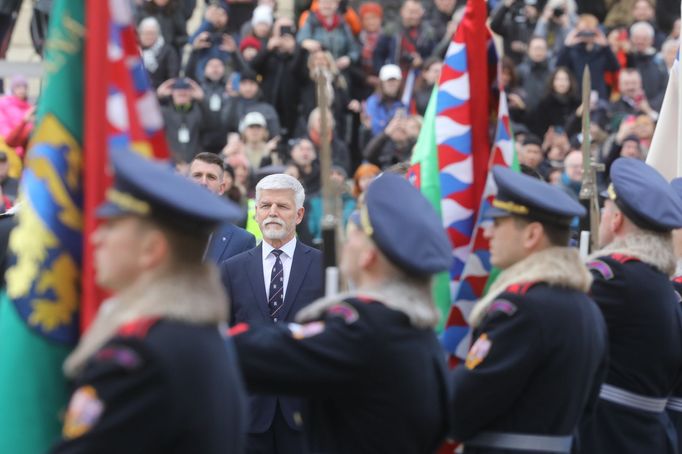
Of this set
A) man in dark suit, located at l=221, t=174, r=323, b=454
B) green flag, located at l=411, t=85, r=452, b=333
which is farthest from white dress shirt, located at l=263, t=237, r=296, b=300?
green flag, located at l=411, t=85, r=452, b=333

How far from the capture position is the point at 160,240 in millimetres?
3611

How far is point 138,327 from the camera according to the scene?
3553 mm

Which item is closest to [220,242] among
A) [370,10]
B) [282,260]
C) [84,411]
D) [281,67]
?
[282,260]

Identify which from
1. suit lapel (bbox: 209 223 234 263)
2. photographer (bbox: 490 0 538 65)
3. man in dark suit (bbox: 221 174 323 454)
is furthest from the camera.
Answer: photographer (bbox: 490 0 538 65)

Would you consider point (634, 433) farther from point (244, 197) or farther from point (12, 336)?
point (244, 197)

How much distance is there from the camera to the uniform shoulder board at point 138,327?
3.54 meters

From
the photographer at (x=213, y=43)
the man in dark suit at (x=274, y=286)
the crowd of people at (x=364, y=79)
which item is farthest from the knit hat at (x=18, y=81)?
the man in dark suit at (x=274, y=286)

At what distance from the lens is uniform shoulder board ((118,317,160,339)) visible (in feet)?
11.6

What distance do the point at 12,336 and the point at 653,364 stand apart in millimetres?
2944

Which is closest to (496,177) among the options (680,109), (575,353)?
(575,353)

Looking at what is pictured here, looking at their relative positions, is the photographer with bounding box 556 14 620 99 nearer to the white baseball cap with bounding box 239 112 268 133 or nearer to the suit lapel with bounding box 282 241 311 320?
the white baseball cap with bounding box 239 112 268 133

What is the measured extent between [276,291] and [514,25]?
37.0 feet

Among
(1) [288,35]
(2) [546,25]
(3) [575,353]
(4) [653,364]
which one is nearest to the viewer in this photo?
(3) [575,353]

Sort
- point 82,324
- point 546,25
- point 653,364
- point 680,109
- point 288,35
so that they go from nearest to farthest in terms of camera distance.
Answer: point 82,324 → point 653,364 → point 680,109 → point 288,35 → point 546,25
